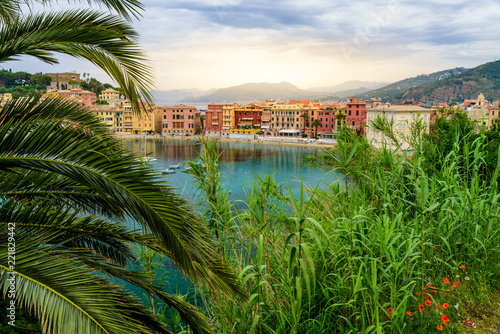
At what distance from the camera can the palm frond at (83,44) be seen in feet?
5.93

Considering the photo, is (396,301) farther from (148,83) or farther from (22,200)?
(22,200)

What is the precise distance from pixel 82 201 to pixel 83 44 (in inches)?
31.3

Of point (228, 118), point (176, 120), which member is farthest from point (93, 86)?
point (228, 118)

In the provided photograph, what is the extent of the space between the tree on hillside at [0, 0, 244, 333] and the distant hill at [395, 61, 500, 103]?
7602cm

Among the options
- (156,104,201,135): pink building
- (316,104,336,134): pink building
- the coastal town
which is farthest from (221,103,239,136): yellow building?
(316,104,336,134): pink building

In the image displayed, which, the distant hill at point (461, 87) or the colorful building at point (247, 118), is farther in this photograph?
the distant hill at point (461, 87)

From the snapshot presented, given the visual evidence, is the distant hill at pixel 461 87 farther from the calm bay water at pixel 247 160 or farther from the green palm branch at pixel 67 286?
the green palm branch at pixel 67 286

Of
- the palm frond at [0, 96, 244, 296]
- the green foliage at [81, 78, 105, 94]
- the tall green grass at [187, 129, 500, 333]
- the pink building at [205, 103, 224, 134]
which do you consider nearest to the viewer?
the palm frond at [0, 96, 244, 296]

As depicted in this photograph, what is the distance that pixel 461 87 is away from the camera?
73.9m

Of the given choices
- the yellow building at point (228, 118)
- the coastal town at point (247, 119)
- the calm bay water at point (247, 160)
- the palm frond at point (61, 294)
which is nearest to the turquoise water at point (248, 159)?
the calm bay water at point (247, 160)


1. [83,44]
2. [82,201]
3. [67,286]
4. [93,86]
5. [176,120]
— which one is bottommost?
[67,286]

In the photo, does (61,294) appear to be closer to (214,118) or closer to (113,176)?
(113,176)

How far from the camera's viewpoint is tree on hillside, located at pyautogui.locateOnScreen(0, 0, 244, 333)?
1.27 m

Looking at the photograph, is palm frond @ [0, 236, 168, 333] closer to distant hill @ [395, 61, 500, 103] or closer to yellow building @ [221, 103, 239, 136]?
yellow building @ [221, 103, 239, 136]
